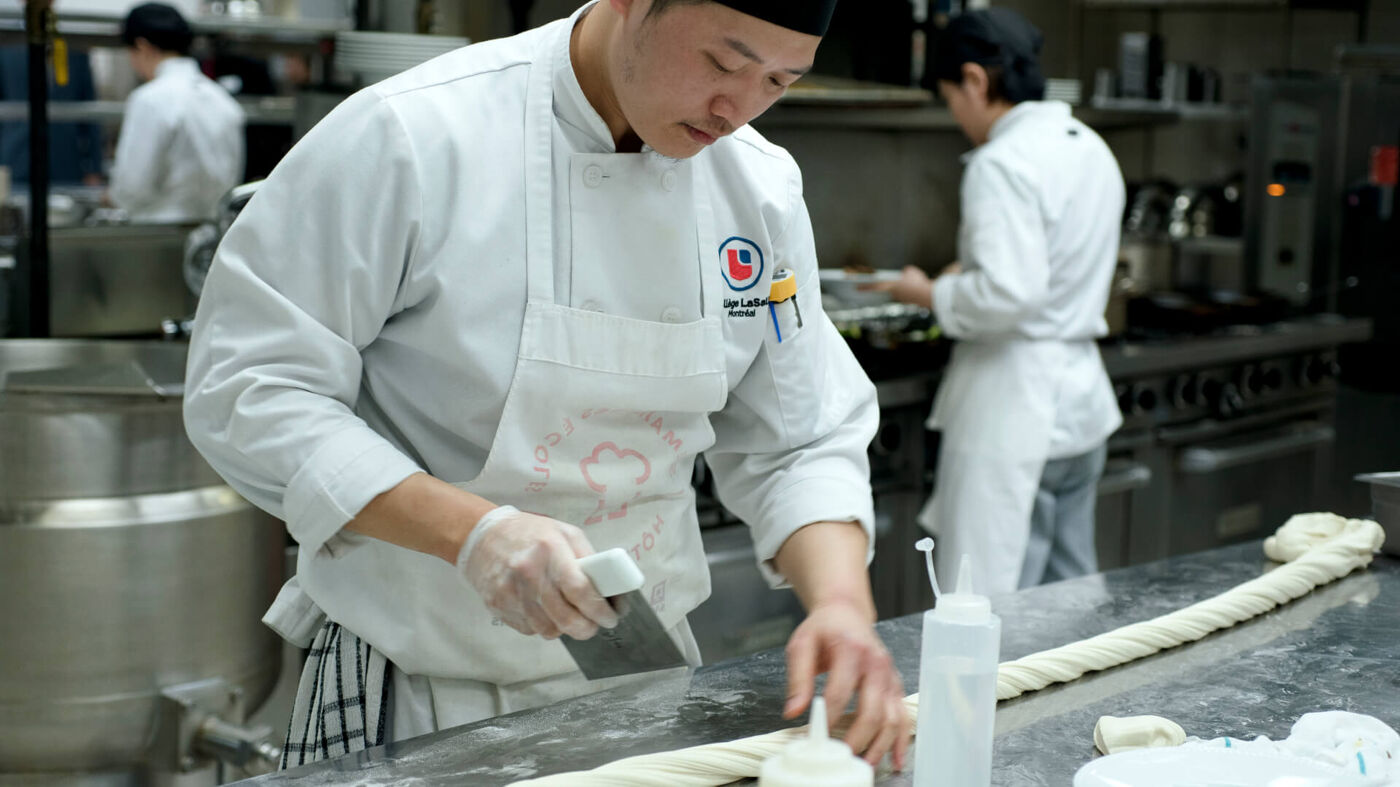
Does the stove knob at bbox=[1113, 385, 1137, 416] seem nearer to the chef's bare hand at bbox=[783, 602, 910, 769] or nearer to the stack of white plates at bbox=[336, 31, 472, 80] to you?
the stack of white plates at bbox=[336, 31, 472, 80]

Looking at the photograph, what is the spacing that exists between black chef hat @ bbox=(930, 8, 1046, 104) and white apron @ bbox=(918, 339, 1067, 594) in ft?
2.04

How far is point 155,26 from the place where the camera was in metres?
5.17

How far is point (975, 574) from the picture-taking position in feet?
10.9

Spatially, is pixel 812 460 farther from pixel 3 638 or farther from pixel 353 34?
pixel 353 34

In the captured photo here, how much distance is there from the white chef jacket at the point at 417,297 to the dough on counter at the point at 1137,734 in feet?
1.10

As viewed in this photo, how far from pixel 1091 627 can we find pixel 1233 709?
28 cm

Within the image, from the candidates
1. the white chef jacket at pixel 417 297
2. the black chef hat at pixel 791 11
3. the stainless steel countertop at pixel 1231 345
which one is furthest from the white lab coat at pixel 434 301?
the stainless steel countertop at pixel 1231 345

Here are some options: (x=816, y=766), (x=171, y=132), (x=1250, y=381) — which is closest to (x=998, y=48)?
(x=1250, y=381)

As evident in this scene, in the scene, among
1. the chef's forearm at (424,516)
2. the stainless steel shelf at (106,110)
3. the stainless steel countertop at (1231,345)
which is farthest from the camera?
the stainless steel shelf at (106,110)

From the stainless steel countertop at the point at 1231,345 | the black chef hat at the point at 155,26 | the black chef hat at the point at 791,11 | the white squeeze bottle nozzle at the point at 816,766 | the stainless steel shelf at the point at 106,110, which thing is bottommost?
the white squeeze bottle nozzle at the point at 816,766

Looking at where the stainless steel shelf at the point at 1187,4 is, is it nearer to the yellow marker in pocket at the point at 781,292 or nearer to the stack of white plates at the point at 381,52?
the stack of white plates at the point at 381,52

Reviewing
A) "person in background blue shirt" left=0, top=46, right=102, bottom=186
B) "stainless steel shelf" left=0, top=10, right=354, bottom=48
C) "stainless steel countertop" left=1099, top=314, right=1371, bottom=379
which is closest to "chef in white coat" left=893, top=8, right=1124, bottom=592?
"stainless steel countertop" left=1099, top=314, right=1371, bottom=379

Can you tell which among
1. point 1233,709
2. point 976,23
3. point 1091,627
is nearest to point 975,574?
point 976,23

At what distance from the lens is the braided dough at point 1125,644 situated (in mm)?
1213
